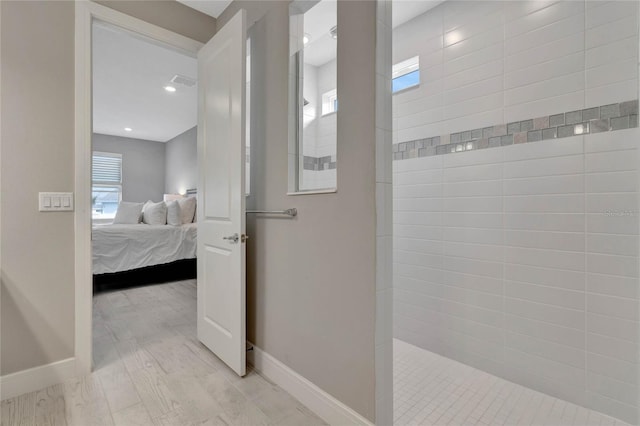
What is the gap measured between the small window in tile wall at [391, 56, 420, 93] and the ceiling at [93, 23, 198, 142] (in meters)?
1.73

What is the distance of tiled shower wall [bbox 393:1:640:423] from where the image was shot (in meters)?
1.52

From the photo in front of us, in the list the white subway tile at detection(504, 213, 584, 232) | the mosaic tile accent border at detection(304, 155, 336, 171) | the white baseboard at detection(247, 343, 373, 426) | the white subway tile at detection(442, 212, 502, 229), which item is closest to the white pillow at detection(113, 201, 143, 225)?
the white baseboard at detection(247, 343, 373, 426)

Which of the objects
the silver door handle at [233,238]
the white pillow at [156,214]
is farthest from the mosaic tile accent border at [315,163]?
the white pillow at [156,214]

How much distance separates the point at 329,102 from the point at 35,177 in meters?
1.74

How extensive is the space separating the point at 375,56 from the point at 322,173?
0.68m

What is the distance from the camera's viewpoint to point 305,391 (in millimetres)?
1611

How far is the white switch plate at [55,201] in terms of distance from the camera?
1770 millimetres

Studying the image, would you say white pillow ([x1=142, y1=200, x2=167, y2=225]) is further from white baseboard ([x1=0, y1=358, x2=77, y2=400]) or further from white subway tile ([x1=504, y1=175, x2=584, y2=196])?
white subway tile ([x1=504, y1=175, x2=584, y2=196])

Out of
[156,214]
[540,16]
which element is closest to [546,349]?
[540,16]

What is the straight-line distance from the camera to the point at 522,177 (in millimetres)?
1817

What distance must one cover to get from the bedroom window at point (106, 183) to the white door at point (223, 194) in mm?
5583

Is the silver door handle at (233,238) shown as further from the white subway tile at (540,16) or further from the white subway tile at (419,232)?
the white subway tile at (540,16)

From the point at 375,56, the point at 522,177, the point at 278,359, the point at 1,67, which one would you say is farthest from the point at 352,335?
the point at 1,67

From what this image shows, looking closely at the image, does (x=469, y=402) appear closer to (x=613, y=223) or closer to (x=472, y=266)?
(x=472, y=266)
